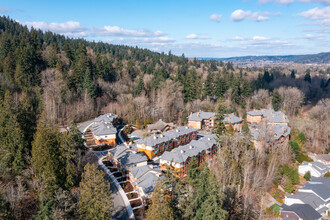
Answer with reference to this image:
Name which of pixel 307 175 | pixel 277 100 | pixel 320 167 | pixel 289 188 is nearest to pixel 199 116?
pixel 307 175

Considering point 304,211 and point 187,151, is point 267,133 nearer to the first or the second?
point 304,211

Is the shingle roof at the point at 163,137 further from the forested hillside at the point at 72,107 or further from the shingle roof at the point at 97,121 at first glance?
the shingle roof at the point at 97,121

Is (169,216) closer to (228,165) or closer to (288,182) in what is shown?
(228,165)

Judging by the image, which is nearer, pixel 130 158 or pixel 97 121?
pixel 130 158

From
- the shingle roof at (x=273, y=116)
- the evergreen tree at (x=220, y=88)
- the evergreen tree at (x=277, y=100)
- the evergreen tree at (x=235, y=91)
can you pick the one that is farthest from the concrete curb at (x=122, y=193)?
the evergreen tree at (x=277, y=100)

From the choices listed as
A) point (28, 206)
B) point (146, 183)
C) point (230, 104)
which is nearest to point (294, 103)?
point (230, 104)

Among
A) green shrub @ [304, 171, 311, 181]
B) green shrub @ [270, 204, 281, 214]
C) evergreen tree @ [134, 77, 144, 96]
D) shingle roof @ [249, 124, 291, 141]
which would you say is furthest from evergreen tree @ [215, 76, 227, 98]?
green shrub @ [270, 204, 281, 214]
